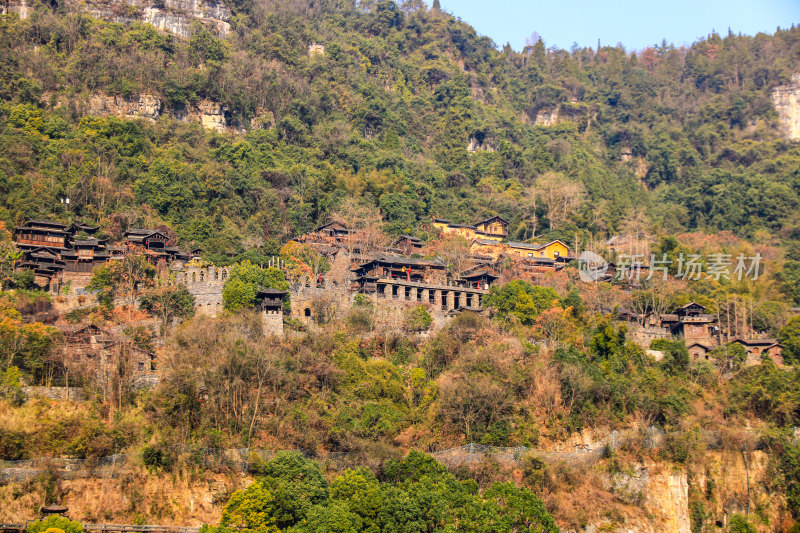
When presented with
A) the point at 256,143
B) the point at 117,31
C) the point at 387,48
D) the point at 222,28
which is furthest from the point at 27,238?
the point at 387,48

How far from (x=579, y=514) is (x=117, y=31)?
44181mm

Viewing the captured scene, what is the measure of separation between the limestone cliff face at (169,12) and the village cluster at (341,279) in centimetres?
2439

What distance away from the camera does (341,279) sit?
39.0 m

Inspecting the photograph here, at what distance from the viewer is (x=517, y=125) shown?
73.4 meters

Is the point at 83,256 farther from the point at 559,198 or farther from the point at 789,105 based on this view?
the point at 789,105

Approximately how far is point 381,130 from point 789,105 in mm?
43900

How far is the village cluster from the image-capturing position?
114 ft

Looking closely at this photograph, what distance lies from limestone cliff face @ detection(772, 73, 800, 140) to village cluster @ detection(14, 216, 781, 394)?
42.3 metres

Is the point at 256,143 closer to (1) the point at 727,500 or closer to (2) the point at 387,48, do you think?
(2) the point at 387,48

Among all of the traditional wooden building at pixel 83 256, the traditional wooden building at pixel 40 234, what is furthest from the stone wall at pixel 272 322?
the traditional wooden building at pixel 40 234

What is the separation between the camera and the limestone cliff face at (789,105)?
3068 inches

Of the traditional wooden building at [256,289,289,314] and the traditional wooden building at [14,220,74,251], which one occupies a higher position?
the traditional wooden building at [14,220,74,251]

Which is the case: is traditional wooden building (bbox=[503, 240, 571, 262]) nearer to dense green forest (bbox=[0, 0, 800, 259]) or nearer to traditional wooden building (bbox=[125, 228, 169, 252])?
dense green forest (bbox=[0, 0, 800, 259])

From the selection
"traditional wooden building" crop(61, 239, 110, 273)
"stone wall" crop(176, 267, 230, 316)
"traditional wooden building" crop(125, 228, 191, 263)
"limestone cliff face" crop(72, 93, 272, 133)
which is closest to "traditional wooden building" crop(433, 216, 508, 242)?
"limestone cliff face" crop(72, 93, 272, 133)
